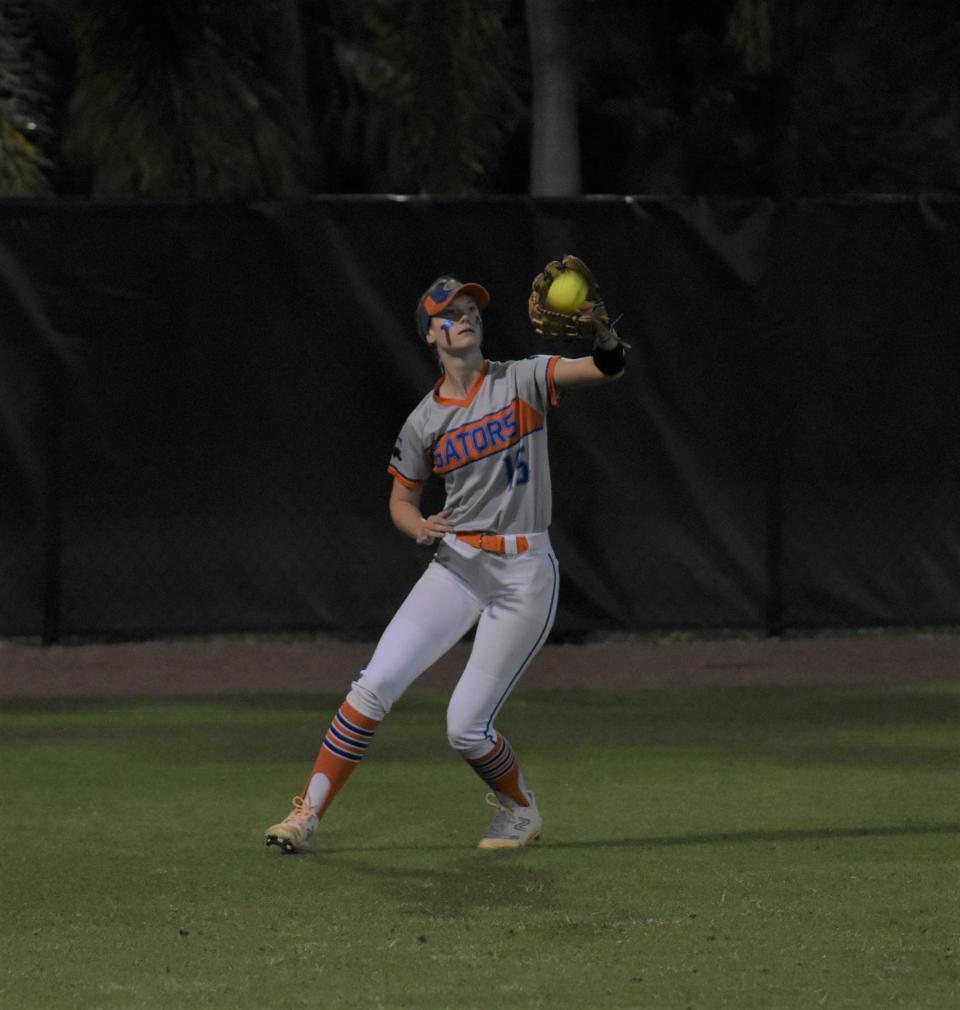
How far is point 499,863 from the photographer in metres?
6.87

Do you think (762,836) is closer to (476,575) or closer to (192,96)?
(476,575)

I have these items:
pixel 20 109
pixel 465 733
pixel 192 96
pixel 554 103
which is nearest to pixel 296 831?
pixel 465 733

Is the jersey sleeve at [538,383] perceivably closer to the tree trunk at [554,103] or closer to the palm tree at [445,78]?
the palm tree at [445,78]

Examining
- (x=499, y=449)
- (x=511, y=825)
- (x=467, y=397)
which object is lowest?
(x=511, y=825)

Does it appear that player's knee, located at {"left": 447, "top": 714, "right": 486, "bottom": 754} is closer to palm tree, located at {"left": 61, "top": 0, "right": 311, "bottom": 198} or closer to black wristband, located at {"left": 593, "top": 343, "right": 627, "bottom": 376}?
black wristband, located at {"left": 593, "top": 343, "right": 627, "bottom": 376}

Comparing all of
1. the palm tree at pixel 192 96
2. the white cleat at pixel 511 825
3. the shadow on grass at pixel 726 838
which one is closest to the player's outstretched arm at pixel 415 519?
the white cleat at pixel 511 825

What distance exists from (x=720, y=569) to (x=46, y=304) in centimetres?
372

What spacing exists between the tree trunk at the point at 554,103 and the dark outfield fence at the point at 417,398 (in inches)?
139

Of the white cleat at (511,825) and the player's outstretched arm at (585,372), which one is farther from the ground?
the player's outstretched arm at (585,372)

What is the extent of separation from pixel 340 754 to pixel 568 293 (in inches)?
62.1

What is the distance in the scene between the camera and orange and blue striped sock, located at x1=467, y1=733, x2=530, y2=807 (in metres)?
7.05

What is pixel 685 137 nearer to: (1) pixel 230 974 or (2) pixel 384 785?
(2) pixel 384 785

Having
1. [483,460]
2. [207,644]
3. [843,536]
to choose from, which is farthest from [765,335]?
Result: [483,460]

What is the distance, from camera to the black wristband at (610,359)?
264 inches
